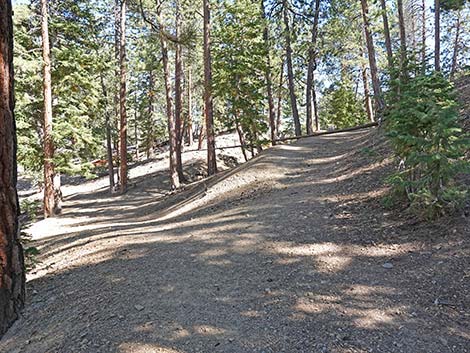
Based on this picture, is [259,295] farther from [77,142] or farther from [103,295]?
[77,142]

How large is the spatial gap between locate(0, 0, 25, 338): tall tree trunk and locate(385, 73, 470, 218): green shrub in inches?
182

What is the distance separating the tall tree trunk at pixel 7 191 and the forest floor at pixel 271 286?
27 cm

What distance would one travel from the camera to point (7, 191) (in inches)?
155

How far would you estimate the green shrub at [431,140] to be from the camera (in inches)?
161

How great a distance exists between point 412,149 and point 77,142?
43.3 feet

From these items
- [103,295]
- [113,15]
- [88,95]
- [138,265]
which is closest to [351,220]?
[138,265]

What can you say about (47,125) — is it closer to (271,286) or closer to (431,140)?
(271,286)

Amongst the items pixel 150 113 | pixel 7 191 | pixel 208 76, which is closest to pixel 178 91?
pixel 208 76

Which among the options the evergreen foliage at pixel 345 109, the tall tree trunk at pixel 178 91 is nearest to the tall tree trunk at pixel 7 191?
the tall tree trunk at pixel 178 91

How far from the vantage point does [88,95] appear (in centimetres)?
1549

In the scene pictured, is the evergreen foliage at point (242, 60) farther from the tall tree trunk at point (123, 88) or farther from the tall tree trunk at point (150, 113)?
the tall tree trunk at point (150, 113)

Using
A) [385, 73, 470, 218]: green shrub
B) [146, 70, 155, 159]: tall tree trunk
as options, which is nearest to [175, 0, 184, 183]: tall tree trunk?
[146, 70, 155, 159]: tall tree trunk

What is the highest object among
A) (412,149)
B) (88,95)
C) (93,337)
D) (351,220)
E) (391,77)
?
(88,95)

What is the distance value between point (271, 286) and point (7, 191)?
3.18 metres
